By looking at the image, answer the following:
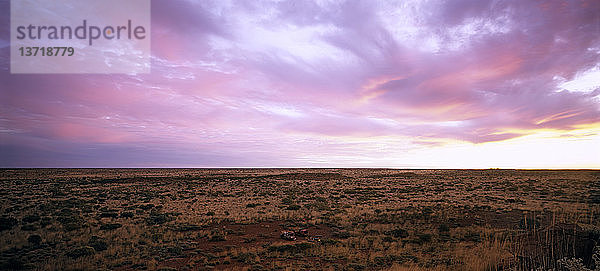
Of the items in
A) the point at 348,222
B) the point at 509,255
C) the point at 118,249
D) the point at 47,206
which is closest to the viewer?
the point at 509,255

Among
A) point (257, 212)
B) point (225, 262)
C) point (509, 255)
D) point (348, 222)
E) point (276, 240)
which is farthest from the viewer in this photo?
point (257, 212)

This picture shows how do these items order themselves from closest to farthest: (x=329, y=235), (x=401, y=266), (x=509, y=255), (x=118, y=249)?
(x=509, y=255) < (x=401, y=266) < (x=118, y=249) < (x=329, y=235)

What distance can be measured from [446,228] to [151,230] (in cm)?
1667

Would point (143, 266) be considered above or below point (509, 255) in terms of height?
below

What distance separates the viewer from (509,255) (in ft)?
29.3

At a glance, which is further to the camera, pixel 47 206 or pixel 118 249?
pixel 47 206

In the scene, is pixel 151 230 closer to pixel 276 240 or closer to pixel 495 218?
pixel 276 240

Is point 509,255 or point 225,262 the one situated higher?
point 509,255

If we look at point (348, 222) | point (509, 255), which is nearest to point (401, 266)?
point (509, 255)

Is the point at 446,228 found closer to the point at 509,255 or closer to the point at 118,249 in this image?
the point at 509,255

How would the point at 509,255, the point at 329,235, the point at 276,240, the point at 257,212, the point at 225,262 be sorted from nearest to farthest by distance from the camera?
1. the point at 509,255
2. the point at 225,262
3. the point at 276,240
4. the point at 329,235
5. the point at 257,212

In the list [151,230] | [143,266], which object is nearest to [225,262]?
[143,266]

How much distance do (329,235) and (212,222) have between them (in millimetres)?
8074

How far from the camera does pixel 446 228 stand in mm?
15344
